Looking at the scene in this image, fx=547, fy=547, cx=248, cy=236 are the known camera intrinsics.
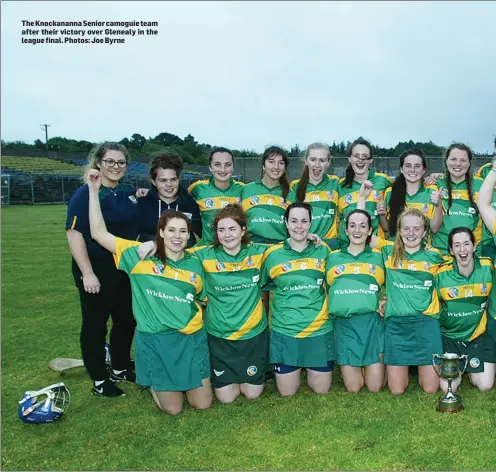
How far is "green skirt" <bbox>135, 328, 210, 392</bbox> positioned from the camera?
391 centimetres

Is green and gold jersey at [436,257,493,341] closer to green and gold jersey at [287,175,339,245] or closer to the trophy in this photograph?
the trophy

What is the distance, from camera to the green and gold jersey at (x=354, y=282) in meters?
4.20

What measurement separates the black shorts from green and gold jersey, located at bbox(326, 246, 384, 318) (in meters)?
0.70

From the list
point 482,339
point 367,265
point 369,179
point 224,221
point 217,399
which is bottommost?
point 217,399

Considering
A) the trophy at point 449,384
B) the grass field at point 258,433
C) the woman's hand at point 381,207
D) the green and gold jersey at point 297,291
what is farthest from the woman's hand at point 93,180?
the trophy at point 449,384

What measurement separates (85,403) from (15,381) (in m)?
0.88

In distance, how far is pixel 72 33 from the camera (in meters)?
4.96

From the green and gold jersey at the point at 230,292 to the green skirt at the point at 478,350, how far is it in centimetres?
158

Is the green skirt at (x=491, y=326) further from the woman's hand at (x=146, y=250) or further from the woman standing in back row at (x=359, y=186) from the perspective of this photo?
the woman's hand at (x=146, y=250)

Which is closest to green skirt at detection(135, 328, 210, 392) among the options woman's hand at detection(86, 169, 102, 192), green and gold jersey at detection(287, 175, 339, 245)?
woman's hand at detection(86, 169, 102, 192)

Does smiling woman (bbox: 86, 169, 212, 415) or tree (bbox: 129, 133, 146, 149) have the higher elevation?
tree (bbox: 129, 133, 146, 149)

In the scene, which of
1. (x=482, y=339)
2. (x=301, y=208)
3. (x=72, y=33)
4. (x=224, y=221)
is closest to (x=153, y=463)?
(x=224, y=221)

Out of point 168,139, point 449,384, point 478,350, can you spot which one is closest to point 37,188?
point 168,139

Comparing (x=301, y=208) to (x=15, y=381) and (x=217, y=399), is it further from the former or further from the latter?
(x=15, y=381)
